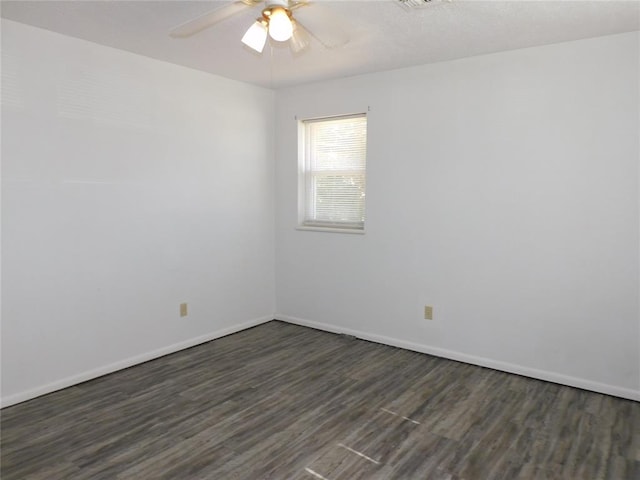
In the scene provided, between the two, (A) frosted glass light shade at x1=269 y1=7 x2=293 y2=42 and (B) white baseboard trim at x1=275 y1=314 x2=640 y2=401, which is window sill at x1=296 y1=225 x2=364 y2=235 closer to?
(B) white baseboard trim at x1=275 y1=314 x2=640 y2=401

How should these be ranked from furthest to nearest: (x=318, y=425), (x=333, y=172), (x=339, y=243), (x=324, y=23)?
(x=333, y=172), (x=339, y=243), (x=318, y=425), (x=324, y=23)

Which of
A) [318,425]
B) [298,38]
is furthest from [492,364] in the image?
[298,38]

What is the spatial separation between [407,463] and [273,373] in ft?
4.44

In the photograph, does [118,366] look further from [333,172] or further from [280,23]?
[280,23]

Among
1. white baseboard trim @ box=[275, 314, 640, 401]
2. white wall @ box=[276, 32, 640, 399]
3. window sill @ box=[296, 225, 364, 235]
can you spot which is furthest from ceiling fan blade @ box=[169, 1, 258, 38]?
white baseboard trim @ box=[275, 314, 640, 401]

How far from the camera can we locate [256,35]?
7.27 ft

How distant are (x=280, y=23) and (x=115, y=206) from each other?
195cm

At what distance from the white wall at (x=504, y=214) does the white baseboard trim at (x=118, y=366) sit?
989mm

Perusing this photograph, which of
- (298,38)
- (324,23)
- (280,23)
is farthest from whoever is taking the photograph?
(298,38)

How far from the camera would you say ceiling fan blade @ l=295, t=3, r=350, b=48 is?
6.93ft

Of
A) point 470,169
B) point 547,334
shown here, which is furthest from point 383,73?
point 547,334

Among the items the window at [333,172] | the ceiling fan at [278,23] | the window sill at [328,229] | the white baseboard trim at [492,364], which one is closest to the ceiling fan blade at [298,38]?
the ceiling fan at [278,23]

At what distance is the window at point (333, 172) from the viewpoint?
414 cm

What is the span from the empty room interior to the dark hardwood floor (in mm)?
17
